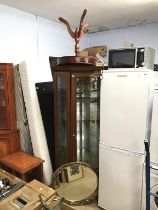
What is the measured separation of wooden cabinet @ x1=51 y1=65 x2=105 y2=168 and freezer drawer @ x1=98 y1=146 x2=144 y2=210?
1.47 feet

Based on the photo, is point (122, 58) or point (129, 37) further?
point (129, 37)

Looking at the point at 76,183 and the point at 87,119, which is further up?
the point at 87,119

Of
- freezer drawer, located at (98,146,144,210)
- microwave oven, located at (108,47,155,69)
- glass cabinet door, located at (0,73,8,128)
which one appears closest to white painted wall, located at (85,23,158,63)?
microwave oven, located at (108,47,155,69)

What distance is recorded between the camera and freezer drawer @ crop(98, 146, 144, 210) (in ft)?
6.11

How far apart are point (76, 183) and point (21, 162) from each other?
81cm

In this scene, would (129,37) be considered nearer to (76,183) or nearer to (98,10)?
(98,10)

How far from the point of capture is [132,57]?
229 centimetres

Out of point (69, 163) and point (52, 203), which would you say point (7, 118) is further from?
point (52, 203)

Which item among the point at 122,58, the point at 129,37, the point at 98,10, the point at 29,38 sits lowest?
the point at 122,58

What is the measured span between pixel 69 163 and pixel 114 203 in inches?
26.8

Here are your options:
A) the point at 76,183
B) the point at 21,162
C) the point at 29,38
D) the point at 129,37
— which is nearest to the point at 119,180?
the point at 76,183

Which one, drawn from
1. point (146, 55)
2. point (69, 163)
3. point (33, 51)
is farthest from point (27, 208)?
point (33, 51)

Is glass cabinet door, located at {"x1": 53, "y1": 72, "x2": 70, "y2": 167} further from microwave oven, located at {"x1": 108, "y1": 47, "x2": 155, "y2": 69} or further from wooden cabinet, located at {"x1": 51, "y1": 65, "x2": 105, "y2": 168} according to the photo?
microwave oven, located at {"x1": 108, "y1": 47, "x2": 155, "y2": 69}

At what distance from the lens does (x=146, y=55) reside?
218 cm
